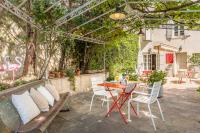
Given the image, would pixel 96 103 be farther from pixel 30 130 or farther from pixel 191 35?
pixel 191 35

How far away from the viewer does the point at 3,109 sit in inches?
117

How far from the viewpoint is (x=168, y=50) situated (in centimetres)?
1422

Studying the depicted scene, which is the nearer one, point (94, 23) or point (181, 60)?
point (94, 23)

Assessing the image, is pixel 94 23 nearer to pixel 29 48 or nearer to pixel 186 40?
pixel 29 48

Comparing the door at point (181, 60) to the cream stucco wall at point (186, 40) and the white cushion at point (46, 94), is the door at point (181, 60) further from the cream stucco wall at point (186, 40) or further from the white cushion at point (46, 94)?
the white cushion at point (46, 94)

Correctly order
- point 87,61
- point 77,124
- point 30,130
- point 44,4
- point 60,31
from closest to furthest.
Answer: point 30,130 < point 77,124 < point 44,4 < point 60,31 < point 87,61

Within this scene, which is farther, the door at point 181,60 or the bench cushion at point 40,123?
the door at point 181,60

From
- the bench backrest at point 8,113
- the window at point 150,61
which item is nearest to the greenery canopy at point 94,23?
the bench backrest at point 8,113

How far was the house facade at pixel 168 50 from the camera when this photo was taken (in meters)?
14.2

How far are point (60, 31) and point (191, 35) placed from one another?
10.8 m

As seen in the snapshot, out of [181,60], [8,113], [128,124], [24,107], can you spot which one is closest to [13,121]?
[8,113]

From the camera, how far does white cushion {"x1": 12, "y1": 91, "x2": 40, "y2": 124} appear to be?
10.7ft

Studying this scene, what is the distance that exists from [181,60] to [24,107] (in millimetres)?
13921

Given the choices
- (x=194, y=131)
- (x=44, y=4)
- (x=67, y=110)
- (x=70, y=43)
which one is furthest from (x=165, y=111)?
(x=70, y=43)
